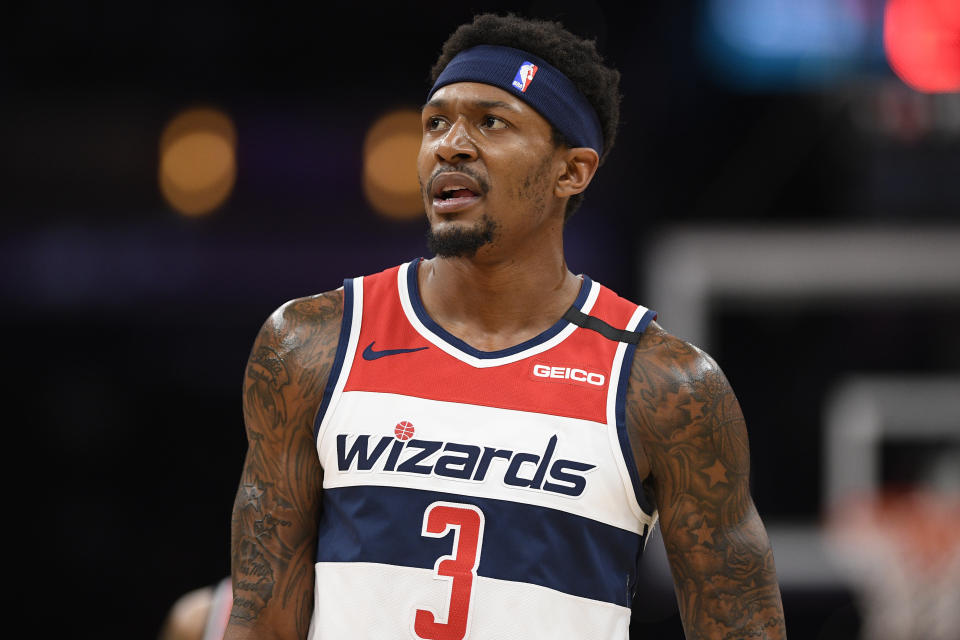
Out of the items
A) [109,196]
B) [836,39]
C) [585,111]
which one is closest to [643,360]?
[585,111]

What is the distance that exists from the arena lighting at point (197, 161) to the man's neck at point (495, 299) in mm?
7328

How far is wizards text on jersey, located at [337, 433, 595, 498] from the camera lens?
2.84 metres

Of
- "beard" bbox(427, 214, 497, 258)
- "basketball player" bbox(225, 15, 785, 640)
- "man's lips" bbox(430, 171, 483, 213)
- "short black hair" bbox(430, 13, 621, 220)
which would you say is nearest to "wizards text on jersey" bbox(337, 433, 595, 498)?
"basketball player" bbox(225, 15, 785, 640)

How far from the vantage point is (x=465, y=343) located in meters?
3.03

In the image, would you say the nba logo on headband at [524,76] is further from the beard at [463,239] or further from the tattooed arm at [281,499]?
the tattooed arm at [281,499]

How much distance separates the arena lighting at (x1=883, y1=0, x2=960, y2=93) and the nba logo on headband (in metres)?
6.68

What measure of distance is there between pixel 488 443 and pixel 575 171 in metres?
0.77

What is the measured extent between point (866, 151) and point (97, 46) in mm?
6145

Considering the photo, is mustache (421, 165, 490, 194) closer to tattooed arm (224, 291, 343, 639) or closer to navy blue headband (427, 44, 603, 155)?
navy blue headband (427, 44, 603, 155)

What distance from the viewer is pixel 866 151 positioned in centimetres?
948

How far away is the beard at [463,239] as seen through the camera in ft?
9.74

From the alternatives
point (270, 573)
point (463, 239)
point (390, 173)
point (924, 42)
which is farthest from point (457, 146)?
point (390, 173)

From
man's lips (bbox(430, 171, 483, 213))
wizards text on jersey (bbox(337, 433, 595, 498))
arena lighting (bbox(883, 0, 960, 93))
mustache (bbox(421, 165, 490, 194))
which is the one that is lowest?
wizards text on jersey (bbox(337, 433, 595, 498))

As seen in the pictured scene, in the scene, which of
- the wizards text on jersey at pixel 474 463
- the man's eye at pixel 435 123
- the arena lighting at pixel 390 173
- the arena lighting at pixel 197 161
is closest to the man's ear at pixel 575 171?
the man's eye at pixel 435 123
